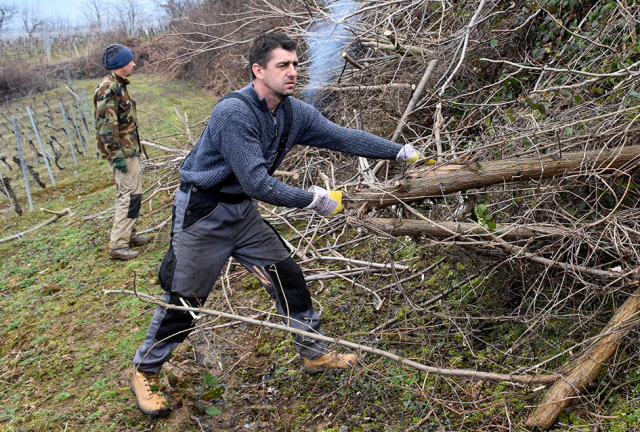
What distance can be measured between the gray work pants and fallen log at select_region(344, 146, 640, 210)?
1.93 ft

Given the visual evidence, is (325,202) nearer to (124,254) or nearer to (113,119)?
(113,119)

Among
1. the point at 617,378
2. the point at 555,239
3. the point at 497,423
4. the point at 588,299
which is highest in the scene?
the point at 555,239

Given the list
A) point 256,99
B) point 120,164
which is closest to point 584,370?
point 256,99

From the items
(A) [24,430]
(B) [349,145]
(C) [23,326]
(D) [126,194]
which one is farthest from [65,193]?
(B) [349,145]

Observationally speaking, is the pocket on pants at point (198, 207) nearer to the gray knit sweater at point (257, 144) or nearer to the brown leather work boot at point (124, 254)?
the gray knit sweater at point (257, 144)

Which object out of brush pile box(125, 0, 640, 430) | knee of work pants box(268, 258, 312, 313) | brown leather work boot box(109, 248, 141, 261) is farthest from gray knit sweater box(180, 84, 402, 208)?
brown leather work boot box(109, 248, 141, 261)

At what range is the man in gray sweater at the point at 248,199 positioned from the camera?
261 centimetres

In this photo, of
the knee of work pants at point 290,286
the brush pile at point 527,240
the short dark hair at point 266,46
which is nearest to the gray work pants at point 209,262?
the knee of work pants at point 290,286

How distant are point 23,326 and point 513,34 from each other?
5361 millimetres

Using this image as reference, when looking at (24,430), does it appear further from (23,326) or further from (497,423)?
(497,423)

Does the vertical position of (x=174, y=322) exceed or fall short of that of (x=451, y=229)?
it falls short

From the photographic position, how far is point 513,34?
16.0 ft

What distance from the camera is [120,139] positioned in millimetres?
5445

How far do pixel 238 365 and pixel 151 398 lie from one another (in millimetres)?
697
